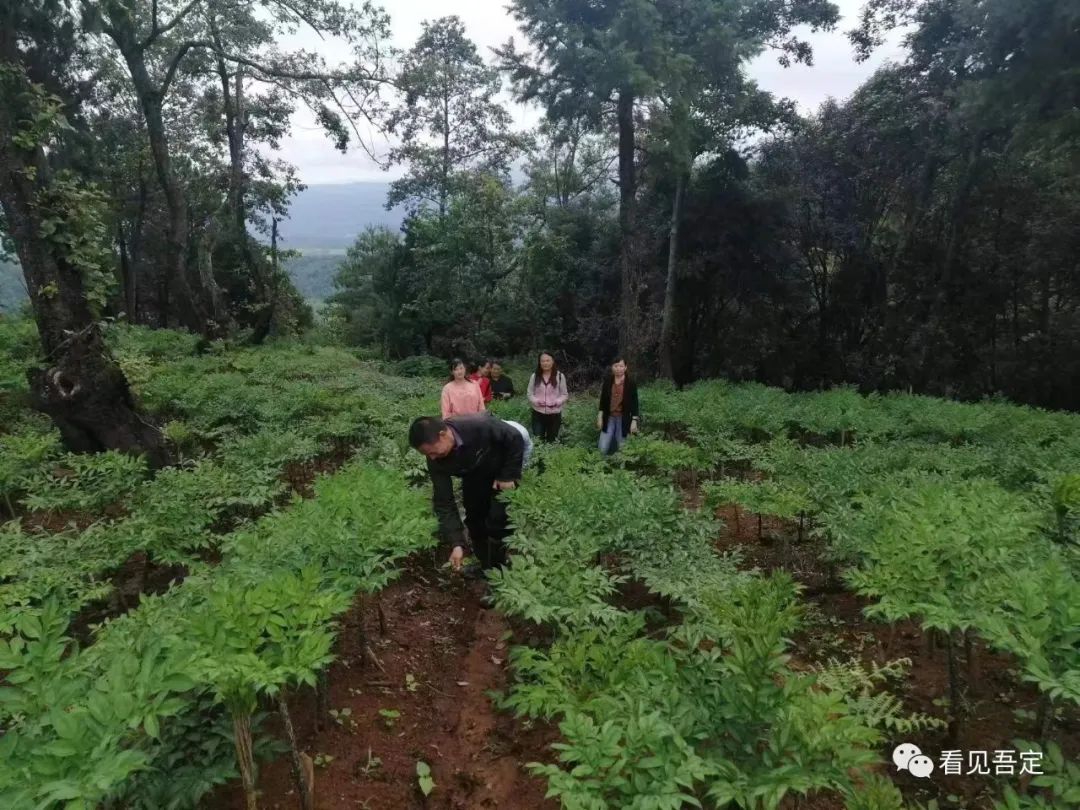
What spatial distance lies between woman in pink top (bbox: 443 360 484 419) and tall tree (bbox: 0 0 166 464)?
3462 millimetres

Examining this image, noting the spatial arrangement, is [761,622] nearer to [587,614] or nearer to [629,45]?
[587,614]

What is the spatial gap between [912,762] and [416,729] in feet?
8.36

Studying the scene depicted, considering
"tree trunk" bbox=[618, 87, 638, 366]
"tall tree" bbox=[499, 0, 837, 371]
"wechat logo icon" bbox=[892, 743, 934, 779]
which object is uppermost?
"tall tree" bbox=[499, 0, 837, 371]

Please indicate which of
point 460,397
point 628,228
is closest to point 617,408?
point 460,397

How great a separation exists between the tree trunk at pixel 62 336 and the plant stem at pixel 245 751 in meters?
5.58

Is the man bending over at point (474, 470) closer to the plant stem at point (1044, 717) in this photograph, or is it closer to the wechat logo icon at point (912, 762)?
the wechat logo icon at point (912, 762)

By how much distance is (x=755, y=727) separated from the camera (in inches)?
94.7

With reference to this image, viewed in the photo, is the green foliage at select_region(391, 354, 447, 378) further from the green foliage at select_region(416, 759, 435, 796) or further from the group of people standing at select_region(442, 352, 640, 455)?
the green foliage at select_region(416, 759, 435, 796)

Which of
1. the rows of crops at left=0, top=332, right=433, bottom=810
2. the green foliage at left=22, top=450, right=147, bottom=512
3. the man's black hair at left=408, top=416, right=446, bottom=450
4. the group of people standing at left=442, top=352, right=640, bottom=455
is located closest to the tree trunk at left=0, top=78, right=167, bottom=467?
the rows of crops at left=0, top=332, right=433, bottom=810

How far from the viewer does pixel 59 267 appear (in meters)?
6.87

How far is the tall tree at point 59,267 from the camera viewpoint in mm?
6566

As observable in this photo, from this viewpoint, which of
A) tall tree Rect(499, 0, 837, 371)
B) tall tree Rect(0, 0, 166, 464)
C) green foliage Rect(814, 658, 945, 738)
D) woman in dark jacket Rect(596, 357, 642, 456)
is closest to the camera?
green foliage Rect(814, 658, 945, 738)

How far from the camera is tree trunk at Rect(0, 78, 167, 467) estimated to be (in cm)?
663

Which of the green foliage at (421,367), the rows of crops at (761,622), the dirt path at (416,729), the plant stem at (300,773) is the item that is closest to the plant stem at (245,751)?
the plant stem at (300,773)
